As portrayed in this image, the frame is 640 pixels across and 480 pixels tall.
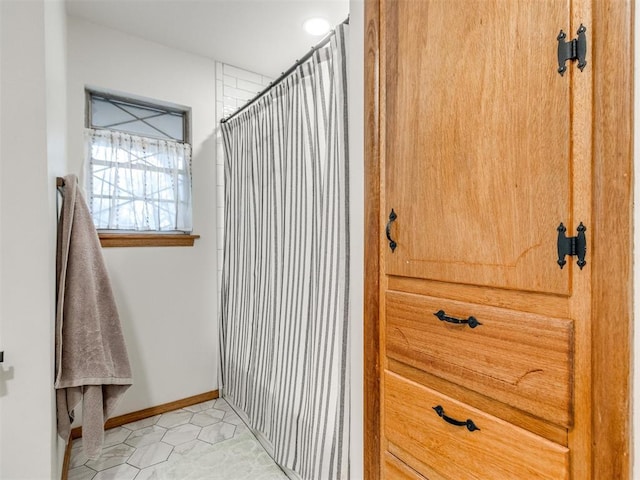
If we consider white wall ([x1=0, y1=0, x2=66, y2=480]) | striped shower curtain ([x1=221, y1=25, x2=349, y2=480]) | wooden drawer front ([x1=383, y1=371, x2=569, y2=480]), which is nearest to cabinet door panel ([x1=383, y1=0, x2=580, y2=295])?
wooden drawer front ([x1=383, y1=371, x2=569, y2=480])

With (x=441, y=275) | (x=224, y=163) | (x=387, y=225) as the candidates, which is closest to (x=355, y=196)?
(x=387, y=225)

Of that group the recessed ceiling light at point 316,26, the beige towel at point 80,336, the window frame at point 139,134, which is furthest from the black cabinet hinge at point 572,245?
the window frame at point 139,134

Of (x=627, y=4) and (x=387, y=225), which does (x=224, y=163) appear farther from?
(x=627, y=4)

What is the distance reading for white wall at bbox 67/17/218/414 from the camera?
82.1 inches

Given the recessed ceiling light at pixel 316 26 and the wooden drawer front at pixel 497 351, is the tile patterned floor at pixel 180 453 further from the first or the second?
the recessed ceiling light at pixel 316 26

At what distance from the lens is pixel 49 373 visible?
3.79ft

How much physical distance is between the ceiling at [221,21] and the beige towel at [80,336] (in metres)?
1.20

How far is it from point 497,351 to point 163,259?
221 cm

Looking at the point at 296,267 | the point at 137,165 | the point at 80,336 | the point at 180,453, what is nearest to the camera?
Answer: the point at 80,336

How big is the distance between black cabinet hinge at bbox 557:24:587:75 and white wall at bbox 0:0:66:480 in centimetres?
144

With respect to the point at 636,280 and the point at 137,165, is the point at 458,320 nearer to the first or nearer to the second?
the point at 636,280

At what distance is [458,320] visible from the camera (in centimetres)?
72

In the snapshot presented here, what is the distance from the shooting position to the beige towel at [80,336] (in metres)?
1.37

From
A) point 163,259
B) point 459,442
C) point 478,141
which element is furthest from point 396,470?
point 163,259
